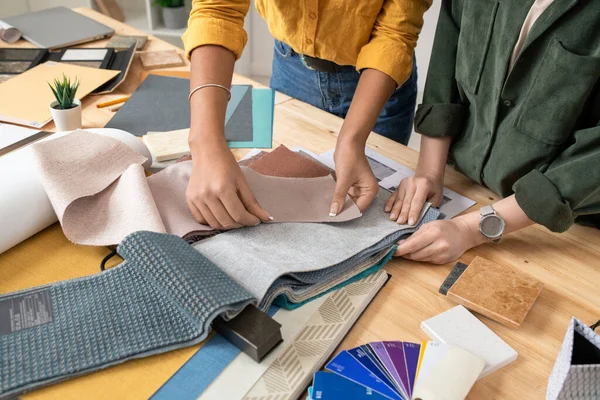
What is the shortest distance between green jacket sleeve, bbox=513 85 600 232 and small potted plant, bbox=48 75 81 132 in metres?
0.99

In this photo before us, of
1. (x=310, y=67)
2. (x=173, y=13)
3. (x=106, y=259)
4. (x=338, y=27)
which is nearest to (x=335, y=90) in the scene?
(x=310, y=67)

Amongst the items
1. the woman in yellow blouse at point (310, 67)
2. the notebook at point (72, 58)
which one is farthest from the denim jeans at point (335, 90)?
the notebook at point (72, 58)

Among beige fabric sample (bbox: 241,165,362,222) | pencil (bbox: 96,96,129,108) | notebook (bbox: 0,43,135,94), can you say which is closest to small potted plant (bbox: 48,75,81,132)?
pencil (bbox: 96,96,129,108)

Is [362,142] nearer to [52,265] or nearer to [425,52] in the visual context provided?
[52,265]

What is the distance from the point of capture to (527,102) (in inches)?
35.5

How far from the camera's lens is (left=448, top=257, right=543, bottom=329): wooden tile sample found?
744 mm

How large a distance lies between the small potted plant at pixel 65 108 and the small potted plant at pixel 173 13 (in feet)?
7.05

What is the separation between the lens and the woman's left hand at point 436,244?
86 centimetres

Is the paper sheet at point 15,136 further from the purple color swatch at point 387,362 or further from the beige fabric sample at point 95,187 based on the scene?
the purple color swatch at point 387,362

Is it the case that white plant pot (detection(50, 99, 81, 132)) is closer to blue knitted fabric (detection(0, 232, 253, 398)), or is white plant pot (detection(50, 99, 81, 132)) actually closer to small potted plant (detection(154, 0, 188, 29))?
blue knitted fabric (detection(0, 232, 253, 398))

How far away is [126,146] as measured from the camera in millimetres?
977

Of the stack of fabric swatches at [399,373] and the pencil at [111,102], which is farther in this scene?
the pencil at [111,102]

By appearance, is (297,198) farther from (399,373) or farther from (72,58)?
(72,58)

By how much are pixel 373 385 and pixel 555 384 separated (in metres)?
0.22
